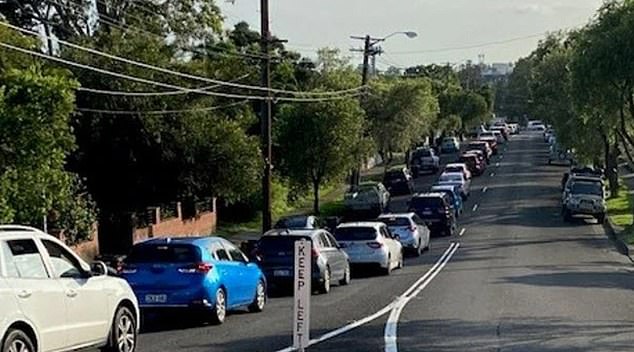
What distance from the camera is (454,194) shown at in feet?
204

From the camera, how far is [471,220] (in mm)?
62219

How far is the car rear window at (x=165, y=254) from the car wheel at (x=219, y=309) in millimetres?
721

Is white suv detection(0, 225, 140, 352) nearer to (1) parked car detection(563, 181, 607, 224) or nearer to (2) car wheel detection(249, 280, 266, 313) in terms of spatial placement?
(2) car wheel detection(249, 280, 266, 313)

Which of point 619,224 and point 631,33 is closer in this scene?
point 631,33

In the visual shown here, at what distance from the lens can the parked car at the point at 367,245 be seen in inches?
1410

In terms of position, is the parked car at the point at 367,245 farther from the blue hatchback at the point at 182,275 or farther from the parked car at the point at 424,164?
the parked car at the point at 424,164

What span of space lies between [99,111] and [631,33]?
1800 cm

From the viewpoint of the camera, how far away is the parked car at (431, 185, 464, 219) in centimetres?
6046

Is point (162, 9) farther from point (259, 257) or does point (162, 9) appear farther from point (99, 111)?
point (259, 257)

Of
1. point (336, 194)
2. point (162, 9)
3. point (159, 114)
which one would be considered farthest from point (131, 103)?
point (336, 194)

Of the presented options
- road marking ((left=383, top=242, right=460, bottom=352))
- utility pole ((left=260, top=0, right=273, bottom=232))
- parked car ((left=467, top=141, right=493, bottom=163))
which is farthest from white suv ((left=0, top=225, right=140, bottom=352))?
parked car ((left=467, top=141, right=493, bottom=163))

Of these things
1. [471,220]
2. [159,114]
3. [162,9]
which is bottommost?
[471,220]

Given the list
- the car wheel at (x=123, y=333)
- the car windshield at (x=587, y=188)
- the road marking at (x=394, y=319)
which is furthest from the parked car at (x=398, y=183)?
the car wheel at (x=123, y=333)

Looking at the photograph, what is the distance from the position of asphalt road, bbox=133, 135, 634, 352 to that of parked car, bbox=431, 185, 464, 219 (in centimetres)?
1037
